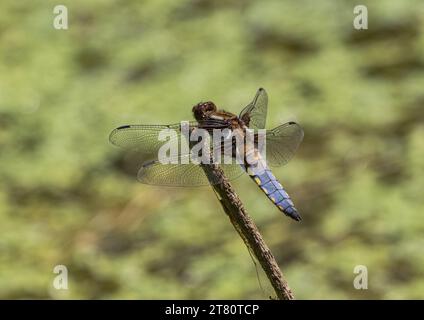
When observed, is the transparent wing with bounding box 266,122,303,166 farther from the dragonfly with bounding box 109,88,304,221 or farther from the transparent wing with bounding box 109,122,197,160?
the transparent wing with bounding box 109,122,197,160

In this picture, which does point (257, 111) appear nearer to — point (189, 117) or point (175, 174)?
point (175, 174)

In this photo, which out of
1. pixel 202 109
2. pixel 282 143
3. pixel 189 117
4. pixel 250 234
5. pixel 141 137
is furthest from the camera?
pixel 189 117

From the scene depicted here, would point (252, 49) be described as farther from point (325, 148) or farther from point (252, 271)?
point (252, 271)

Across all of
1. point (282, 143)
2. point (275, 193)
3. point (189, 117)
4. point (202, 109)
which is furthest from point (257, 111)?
point (189, 117)

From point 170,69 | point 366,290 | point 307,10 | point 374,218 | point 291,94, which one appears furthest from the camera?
point 307,10

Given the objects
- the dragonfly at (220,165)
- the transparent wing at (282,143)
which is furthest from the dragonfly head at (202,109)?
the transparent wing at (282,143)

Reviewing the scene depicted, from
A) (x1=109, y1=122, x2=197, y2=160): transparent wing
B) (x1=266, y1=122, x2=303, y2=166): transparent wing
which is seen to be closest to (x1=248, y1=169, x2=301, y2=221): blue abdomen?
(x1=266, y1=122, x2=303, y2=166): transparent wing

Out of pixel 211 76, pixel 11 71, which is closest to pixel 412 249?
pixel 211 76
